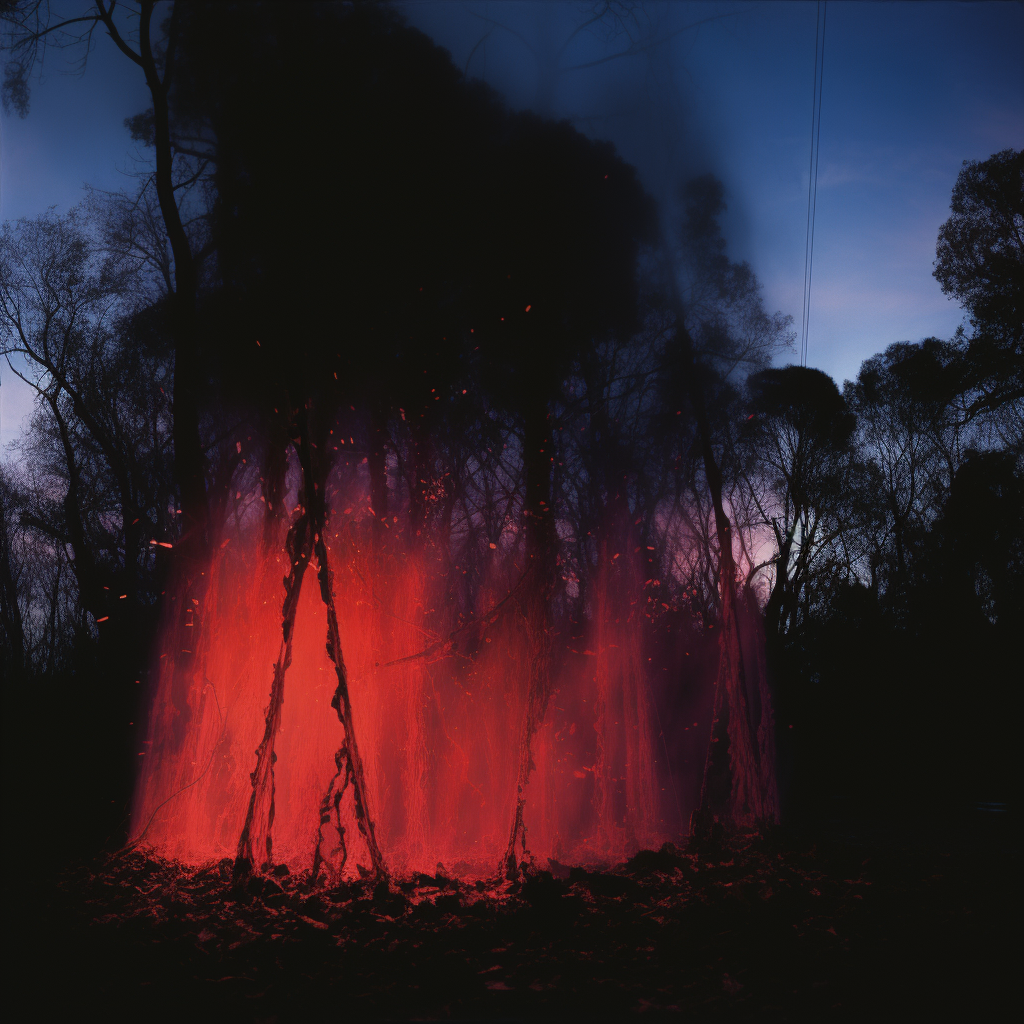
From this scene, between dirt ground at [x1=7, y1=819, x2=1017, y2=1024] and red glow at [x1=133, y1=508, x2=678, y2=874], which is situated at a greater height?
red glow at [x1=133, y1=508, x2=678, y2=874]

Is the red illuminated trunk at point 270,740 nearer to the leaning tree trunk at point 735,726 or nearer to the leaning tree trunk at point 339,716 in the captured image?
the leaning tree trunk at point 339,716

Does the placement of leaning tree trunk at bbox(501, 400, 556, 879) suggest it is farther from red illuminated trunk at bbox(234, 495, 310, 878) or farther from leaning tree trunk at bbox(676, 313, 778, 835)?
red illuminated trunk at bbox(234, 495, 310, 878)

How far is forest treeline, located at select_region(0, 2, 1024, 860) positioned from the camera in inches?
211

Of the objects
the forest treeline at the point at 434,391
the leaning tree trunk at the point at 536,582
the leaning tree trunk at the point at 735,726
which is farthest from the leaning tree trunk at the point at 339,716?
the leaning tree trunk at the point at 735,726

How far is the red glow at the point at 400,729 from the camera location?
15.2 ft

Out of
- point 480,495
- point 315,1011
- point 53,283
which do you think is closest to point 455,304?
point 480,495

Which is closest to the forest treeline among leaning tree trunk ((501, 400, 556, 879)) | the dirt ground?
leaning tree trunk ((501, 400, 556, 879))

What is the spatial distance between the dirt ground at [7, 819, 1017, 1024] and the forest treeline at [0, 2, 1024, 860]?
1717mm

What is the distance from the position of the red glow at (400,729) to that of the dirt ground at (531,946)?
864 mm

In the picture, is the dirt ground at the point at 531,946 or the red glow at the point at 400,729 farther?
the red glow at the point at 400,729

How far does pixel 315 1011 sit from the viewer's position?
7.88 ft

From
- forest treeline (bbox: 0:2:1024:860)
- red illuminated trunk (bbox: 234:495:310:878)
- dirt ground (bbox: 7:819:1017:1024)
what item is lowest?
dirt ground (bbox: 7:819:1017:1024)

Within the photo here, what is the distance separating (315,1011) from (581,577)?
4.15 meters

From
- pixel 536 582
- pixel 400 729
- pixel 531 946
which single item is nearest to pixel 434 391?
pixel 536 582
